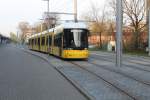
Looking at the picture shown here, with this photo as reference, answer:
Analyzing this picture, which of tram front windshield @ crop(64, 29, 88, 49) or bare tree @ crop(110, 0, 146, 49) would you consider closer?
tram front windshield @ crop(64, 29, 88, 49)

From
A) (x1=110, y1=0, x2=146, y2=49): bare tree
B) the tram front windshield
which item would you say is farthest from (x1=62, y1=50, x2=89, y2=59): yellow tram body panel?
(x1=110, y1=0, x2=146, y2=49): bare tree

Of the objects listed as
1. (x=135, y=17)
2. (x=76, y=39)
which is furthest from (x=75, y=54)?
(x=135, y=17)

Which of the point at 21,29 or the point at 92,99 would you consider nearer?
the point at 92,99

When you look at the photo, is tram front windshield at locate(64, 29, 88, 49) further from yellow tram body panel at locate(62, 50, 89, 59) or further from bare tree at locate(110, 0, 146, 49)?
bare tree at locate(110, 0, 146, 49)

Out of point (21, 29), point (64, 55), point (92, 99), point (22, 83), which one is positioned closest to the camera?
point (92, 99)

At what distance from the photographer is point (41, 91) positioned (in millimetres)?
13555

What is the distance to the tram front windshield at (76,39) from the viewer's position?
33.3 m

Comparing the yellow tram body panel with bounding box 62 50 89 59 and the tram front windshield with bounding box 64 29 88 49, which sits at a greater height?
the tram front windshield with bounding box 64 29 88 49

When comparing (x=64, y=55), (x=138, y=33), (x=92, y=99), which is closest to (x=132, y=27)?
(x=138, y=33)

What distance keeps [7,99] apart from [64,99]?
1554 millimetres

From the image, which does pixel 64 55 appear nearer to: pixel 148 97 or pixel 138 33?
pixel 148 97

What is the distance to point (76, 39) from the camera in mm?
33500

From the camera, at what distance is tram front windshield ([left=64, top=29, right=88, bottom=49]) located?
33.3m

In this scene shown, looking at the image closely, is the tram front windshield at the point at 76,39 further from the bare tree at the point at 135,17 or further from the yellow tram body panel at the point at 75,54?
the bare tree at the point at 135,17
